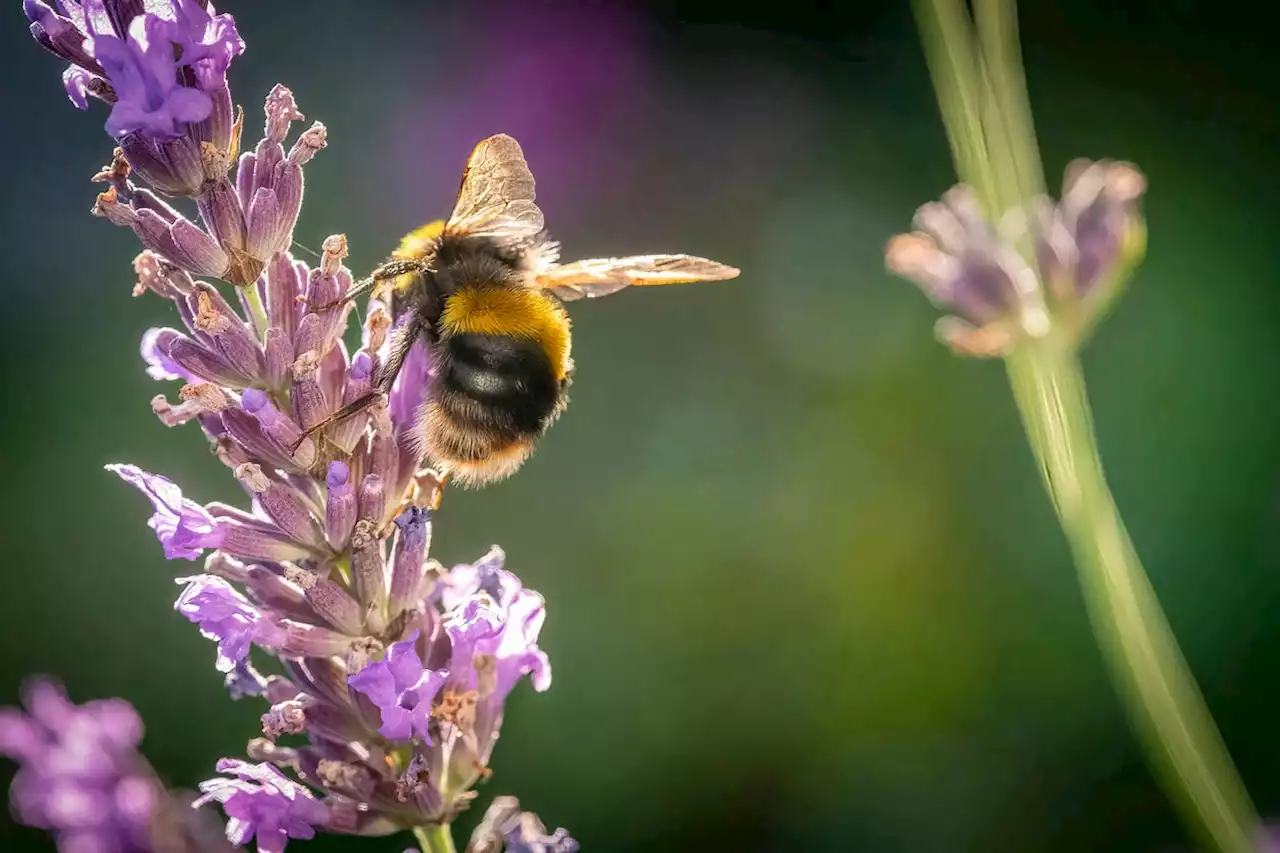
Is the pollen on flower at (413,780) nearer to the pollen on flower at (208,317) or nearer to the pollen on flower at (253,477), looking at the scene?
the pollen on flower at (253,477)

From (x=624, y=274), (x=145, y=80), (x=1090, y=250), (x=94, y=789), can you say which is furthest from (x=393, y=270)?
(x=1090, y=250)

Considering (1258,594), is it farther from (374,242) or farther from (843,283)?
(374,242)

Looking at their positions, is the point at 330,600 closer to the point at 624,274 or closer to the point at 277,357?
the point at 277,357

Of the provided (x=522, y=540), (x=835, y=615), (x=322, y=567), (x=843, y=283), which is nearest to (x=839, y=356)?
(x=843, y=283)

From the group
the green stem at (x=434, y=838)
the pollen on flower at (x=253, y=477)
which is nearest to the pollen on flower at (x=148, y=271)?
the pollen on flower at (x=253, y=477)

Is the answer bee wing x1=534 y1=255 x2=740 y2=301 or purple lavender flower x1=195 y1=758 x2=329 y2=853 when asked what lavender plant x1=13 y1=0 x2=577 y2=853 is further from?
bee wing x1=534 y1=255 x2=740 y2=301

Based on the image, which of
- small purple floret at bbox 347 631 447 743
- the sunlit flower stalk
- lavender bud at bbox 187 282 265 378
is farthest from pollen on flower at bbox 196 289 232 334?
the sunlit flower stalk
